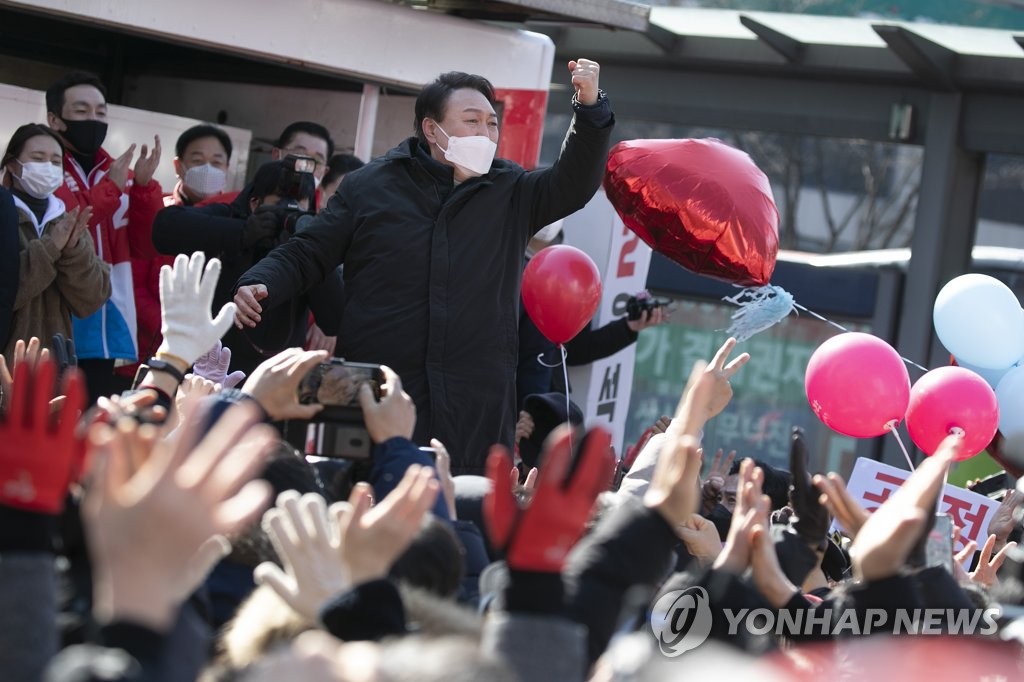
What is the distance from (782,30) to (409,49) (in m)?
4.01

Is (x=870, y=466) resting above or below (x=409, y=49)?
below

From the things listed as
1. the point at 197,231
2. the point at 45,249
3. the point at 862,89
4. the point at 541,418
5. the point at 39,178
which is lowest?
the point at 541,418

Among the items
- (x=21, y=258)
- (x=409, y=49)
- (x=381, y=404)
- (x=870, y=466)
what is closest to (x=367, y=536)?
(x=381, y=404)

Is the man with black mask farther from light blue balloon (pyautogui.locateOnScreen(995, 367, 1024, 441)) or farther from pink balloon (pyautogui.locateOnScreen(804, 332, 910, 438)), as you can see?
light blue balloon (pyautogui.locateOnScreen(995, 367, 1024, 441))

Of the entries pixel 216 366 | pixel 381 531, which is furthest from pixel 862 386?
pixel 381 531

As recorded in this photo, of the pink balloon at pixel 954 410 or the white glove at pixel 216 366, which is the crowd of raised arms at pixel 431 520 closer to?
the white glove at pixel 216 366

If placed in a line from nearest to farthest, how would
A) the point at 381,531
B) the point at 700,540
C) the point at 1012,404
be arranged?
1. the point at 381,531
2. the point at 700,540
3. the point at 1012,404

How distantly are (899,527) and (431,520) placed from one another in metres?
0.73

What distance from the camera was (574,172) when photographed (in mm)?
4340

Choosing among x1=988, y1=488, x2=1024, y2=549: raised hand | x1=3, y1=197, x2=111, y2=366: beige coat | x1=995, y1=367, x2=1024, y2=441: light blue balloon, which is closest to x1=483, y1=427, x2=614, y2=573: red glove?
x1=988, y1=488, x2=1024, y2=549: raised hand

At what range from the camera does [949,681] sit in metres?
2.17

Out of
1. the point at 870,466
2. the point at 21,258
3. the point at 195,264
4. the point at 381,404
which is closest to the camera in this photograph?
the point at 381,404

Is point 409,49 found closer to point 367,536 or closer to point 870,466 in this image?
point 870,466

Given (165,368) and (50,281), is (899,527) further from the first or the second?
(50,281)
